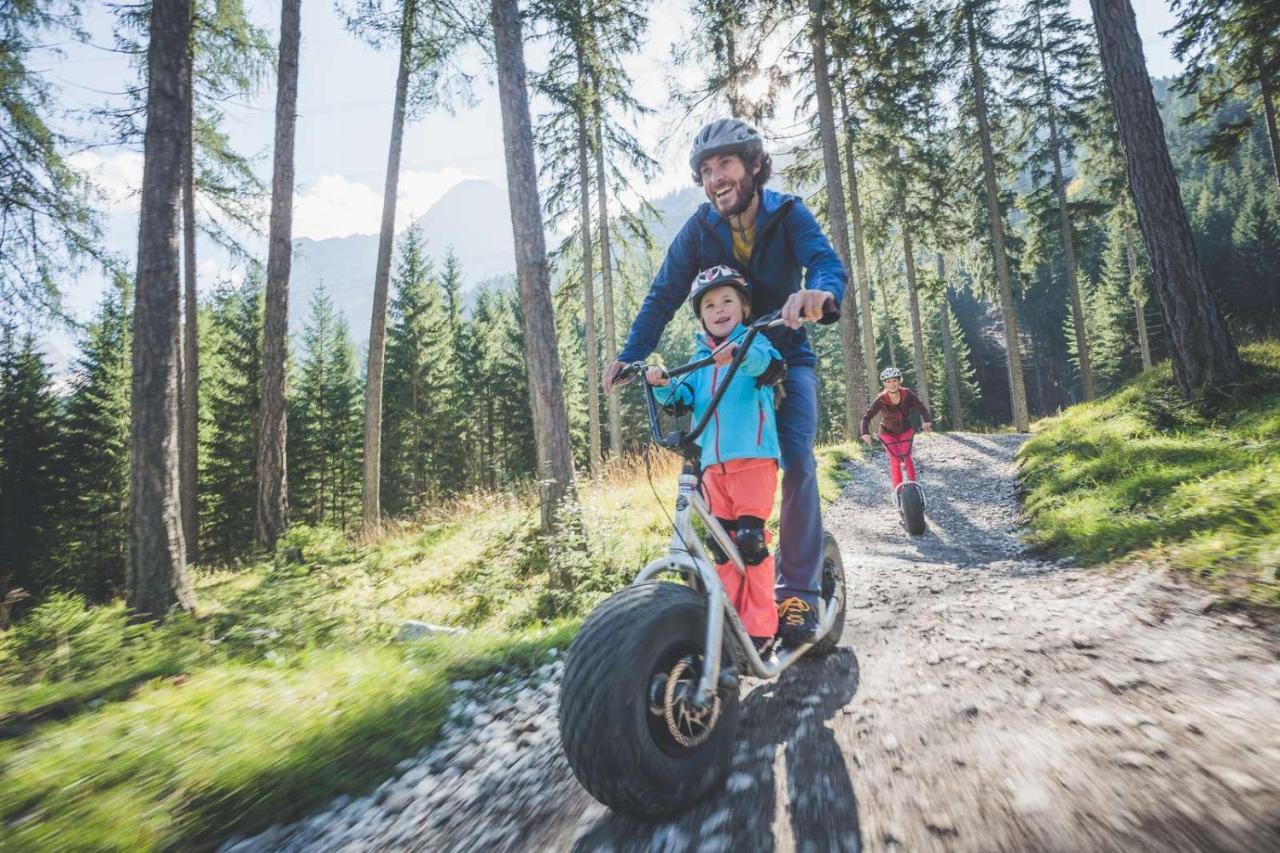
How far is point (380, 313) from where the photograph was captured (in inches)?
562

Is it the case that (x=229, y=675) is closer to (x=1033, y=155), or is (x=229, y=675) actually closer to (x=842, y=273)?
(x=842, y=273)

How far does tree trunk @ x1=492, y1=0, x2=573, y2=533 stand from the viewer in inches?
279

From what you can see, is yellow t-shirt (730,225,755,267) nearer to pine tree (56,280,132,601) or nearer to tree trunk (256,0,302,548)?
tree trunk (256,0,302,548)

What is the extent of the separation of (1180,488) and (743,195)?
17.0 feet

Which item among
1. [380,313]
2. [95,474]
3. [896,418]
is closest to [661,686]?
[896,418]

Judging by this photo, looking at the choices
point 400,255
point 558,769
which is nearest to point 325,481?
point 400,255

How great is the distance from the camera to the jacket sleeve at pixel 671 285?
10.5ft

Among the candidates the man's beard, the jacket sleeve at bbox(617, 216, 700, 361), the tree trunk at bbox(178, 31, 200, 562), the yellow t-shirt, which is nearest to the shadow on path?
the jacket sleeve at bbox(617, 216, 700, 361)

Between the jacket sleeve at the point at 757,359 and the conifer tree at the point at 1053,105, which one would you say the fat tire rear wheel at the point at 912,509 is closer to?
the jacket sleeve at the point at 757,359

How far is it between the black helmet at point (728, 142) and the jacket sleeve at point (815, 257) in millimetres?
367

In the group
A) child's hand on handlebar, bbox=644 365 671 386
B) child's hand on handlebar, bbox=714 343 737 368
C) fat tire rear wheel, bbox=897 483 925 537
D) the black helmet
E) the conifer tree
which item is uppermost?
the conifer tree

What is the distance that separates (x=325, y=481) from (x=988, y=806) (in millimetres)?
43051

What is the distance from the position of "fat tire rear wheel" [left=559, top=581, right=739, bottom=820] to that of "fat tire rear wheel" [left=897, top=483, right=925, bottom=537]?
6.83m

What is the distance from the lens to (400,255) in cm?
3594
